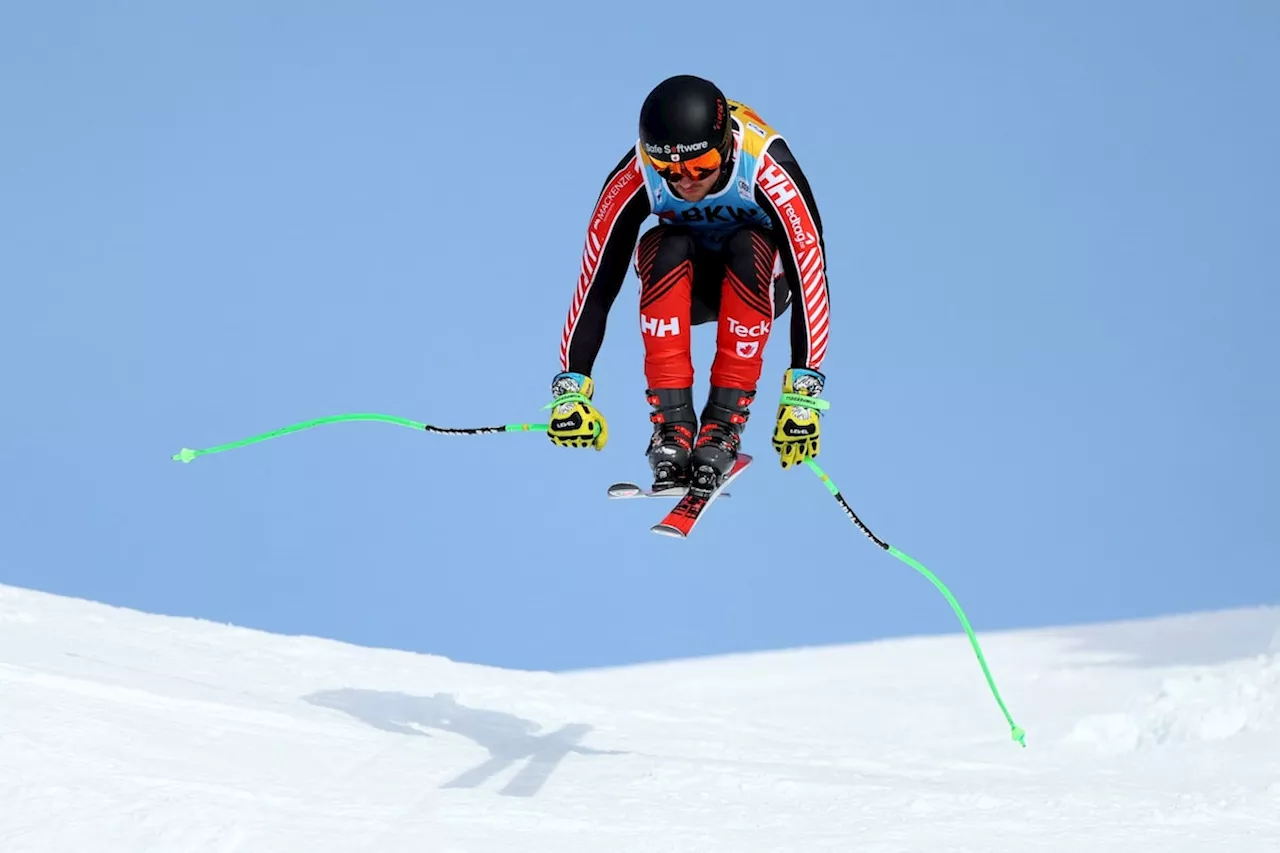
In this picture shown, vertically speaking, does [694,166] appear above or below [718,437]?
above

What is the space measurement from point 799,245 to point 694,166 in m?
0.55

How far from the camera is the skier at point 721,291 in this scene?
6.62 metres

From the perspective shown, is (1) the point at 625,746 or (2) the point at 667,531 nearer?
(2) the point at 667,531

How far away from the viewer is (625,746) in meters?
9.01

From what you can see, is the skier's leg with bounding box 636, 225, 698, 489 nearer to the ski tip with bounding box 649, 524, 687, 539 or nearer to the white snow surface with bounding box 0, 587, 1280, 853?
the ski tip with bounding box 649, 524, 687, 539

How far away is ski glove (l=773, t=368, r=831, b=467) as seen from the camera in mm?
6637

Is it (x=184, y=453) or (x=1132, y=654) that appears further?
(x=1132, y=654)

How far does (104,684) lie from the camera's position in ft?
26.6

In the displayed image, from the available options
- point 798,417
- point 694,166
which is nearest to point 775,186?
point 694,166

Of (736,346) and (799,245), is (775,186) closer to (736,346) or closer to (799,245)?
(799,245)

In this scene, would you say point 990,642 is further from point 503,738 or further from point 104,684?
point 104,684

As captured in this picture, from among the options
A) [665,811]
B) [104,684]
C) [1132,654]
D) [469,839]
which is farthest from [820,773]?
[1132,654]

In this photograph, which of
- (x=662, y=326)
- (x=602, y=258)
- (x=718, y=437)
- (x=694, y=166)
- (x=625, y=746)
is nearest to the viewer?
(x=694, y=166)

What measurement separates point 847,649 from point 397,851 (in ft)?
23.4
